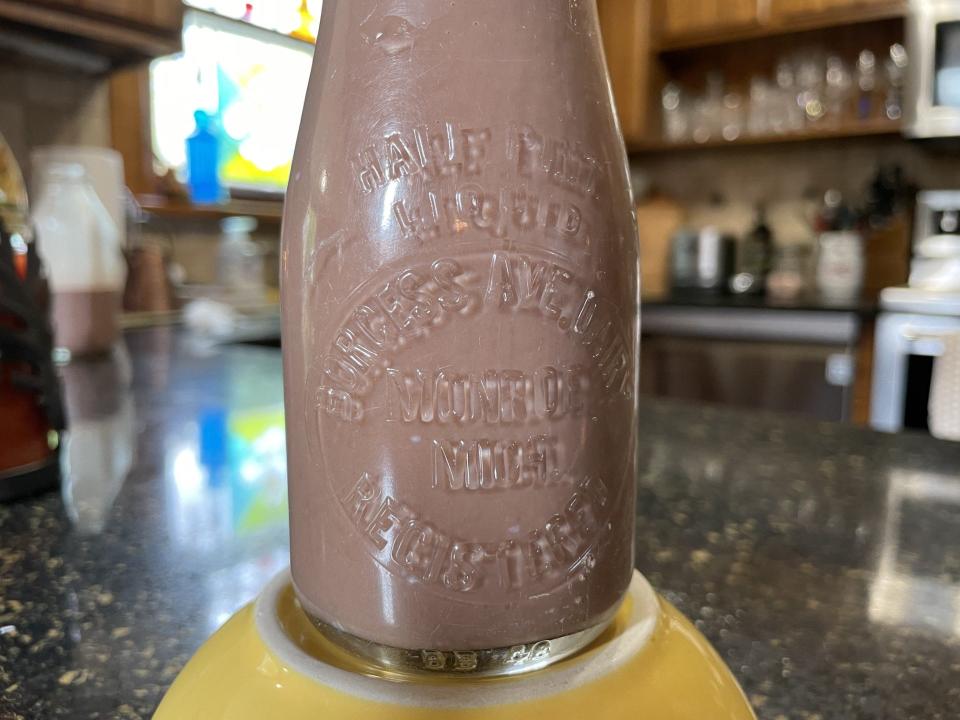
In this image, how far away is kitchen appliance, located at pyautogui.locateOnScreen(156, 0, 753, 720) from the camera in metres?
0.21

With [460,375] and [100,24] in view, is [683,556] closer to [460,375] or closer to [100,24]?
[460,375]

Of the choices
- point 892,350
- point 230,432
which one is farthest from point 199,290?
point 892,350

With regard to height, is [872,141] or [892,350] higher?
[872,141]

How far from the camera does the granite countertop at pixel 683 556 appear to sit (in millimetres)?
319

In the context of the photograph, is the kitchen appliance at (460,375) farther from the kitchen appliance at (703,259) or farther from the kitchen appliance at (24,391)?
the kitchen appliance at (703,259)

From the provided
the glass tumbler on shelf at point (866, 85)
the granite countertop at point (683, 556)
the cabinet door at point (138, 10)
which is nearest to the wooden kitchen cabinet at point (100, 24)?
the cabinet door at point (138, 10)

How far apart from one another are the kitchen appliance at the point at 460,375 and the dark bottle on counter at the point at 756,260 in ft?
8.49

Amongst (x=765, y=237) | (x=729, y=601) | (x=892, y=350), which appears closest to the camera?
(x=729, y=601)

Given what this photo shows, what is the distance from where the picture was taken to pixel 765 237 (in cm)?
265

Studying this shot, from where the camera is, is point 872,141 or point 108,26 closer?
point 108,26

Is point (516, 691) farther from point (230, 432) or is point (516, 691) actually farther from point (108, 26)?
point (108, 26)

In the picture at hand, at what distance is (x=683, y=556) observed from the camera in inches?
17.9

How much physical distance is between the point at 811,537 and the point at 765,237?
2360mm

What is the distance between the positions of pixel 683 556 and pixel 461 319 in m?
0.30
